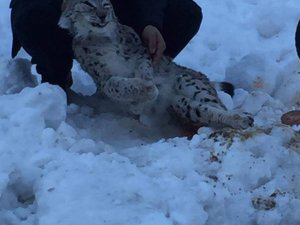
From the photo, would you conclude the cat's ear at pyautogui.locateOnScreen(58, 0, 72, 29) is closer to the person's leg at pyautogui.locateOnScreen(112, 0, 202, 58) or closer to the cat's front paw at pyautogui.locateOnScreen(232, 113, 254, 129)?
the person's leg at pyautogui.locateOnScreen(112, 0, 202, 58)

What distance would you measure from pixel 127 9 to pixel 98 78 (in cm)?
53

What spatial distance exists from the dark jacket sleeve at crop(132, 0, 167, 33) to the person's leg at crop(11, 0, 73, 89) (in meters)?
0.41

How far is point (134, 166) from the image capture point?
283cm

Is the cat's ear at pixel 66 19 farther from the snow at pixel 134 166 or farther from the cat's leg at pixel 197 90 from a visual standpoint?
the cat's leg at pixel 197 90

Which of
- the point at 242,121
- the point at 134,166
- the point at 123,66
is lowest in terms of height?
the point at 123,66

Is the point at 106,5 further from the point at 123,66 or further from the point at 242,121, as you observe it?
the point at 242,121

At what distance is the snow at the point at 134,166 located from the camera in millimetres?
2564

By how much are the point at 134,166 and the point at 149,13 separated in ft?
4.31

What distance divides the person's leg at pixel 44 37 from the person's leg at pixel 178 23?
62cm

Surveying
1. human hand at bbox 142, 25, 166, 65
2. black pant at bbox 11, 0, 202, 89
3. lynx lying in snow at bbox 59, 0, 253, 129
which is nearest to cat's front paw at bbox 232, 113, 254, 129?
lynx lying in snow at bbox 59, 0, 253, 129

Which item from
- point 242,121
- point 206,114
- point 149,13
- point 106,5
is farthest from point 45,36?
point 242,121

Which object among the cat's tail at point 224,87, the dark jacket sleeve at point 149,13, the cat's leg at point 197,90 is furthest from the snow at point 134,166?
the dark jacket sleeve at point 149,13

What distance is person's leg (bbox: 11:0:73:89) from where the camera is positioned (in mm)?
3924

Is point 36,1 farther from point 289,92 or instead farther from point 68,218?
point 68,218
